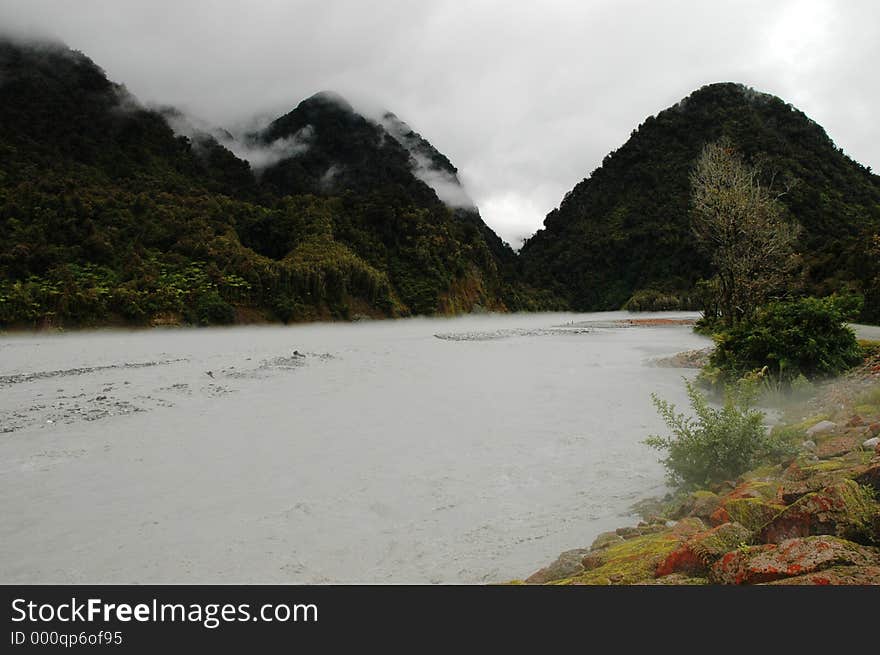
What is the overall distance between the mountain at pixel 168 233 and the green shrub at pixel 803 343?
37.9 meters

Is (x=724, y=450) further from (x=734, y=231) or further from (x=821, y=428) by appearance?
(x=734, y=231)

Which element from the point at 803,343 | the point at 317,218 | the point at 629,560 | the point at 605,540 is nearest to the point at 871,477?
the point at 629,560

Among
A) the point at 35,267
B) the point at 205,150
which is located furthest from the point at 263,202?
the point at 35,267

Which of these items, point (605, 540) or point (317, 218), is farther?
point (317, 218)

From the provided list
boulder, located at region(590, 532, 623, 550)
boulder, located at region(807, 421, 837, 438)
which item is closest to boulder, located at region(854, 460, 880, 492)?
boulder, located at region(590, 532, 623, 550)

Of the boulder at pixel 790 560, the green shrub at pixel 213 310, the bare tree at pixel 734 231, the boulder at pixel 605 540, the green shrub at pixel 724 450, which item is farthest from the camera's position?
the green shrub at pixel 213 310

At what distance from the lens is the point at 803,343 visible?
10.3 meters

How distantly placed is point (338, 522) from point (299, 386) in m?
8.41

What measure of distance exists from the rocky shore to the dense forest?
38.2ft

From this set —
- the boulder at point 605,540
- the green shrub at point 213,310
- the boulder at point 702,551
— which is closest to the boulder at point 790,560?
the boulder at point 702,551

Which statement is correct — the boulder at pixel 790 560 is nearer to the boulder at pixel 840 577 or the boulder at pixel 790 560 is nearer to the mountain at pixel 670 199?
the boulder at pixel 840 577

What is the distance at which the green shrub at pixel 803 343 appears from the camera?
1005cm

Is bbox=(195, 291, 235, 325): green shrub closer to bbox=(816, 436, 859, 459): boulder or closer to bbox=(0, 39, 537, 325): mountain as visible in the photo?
bbox=(0, 39, 537, 325): mountain

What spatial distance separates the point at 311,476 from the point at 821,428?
612cm
